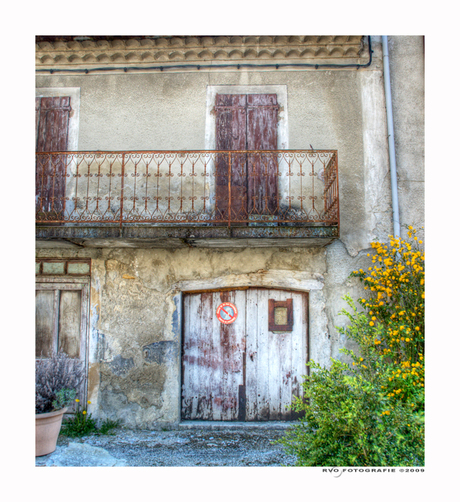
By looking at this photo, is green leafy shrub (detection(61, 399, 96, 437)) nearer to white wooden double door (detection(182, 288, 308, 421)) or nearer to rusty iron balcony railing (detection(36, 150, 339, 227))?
white wooden double door (detection(182, 288, 308, 421))

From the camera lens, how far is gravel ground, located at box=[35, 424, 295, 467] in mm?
4164

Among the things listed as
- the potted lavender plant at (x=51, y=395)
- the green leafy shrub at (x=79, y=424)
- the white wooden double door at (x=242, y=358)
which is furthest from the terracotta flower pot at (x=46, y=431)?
the white wooden double door at (x=242, y=358)

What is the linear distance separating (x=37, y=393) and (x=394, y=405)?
358 centimetres

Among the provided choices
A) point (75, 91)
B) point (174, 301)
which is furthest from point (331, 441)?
point (75, 91)

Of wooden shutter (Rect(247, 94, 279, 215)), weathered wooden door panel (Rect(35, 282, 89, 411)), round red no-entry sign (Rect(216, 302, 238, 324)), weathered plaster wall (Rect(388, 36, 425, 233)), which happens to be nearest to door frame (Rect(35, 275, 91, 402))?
weathered wooden door panel (Rect(35, 282, 89, 411))

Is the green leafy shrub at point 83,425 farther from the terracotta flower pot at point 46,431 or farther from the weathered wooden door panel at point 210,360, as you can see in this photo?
the weathered wooden door panel at point 210,360

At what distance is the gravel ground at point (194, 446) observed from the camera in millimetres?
4164

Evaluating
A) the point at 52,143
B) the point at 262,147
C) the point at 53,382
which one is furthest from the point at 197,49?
the point at 53,382

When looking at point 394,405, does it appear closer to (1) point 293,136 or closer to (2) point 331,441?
(2) point 331,441

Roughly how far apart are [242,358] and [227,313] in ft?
2.22

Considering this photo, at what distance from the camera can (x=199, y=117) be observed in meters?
5.70

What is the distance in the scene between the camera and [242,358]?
535 cm

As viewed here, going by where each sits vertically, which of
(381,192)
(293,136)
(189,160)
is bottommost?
(381,192)

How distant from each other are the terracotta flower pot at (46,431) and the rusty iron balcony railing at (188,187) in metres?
2.61
